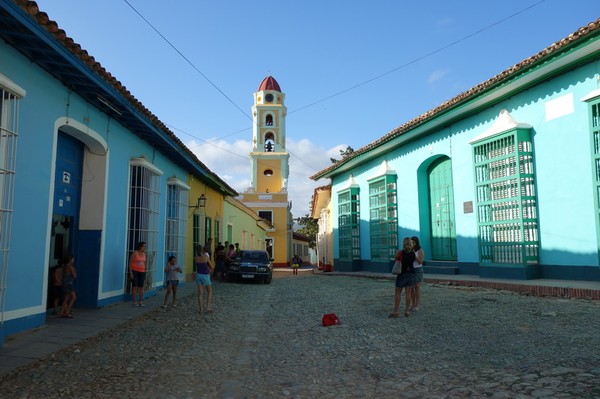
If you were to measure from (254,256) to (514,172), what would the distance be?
9.94 metres

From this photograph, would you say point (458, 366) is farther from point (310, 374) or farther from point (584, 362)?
point (310, 374)

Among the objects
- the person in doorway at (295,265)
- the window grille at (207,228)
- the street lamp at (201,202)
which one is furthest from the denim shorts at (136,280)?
the person in doorway at (295,265)

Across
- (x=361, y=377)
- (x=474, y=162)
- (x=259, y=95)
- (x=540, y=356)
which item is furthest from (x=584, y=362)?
(x=259, y=95)

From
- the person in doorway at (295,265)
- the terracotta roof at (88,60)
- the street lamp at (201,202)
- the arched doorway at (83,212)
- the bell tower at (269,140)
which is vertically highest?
the bell tower at (269,140)

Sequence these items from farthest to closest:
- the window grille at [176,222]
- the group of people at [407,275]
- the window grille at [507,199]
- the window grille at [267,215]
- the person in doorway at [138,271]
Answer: the window grille at [267,215]
the window grille at [176,222]
the window grille at [507,199]
the person in doorway at [138,271]
the group of people at [407,275]

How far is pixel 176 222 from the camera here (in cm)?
1414

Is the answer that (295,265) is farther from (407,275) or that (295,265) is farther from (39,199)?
(39,199)

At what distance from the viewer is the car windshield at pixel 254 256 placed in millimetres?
17297

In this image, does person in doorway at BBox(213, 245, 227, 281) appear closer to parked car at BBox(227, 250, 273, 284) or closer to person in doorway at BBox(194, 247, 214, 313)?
parked car at BBox(227, 250, 273, 284)

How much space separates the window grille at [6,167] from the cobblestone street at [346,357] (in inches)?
52.0

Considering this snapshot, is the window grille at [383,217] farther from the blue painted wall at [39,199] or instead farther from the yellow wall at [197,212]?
the blue painted wall at [39,199]

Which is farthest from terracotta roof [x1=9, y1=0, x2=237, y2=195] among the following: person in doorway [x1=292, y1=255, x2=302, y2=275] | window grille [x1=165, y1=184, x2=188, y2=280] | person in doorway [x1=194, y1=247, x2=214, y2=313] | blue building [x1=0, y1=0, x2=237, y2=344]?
person in doorway [x1=292, y1=255, x2=302, y2=275]

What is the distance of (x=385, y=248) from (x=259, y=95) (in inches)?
986

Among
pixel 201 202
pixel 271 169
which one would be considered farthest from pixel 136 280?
pixel 271 169
